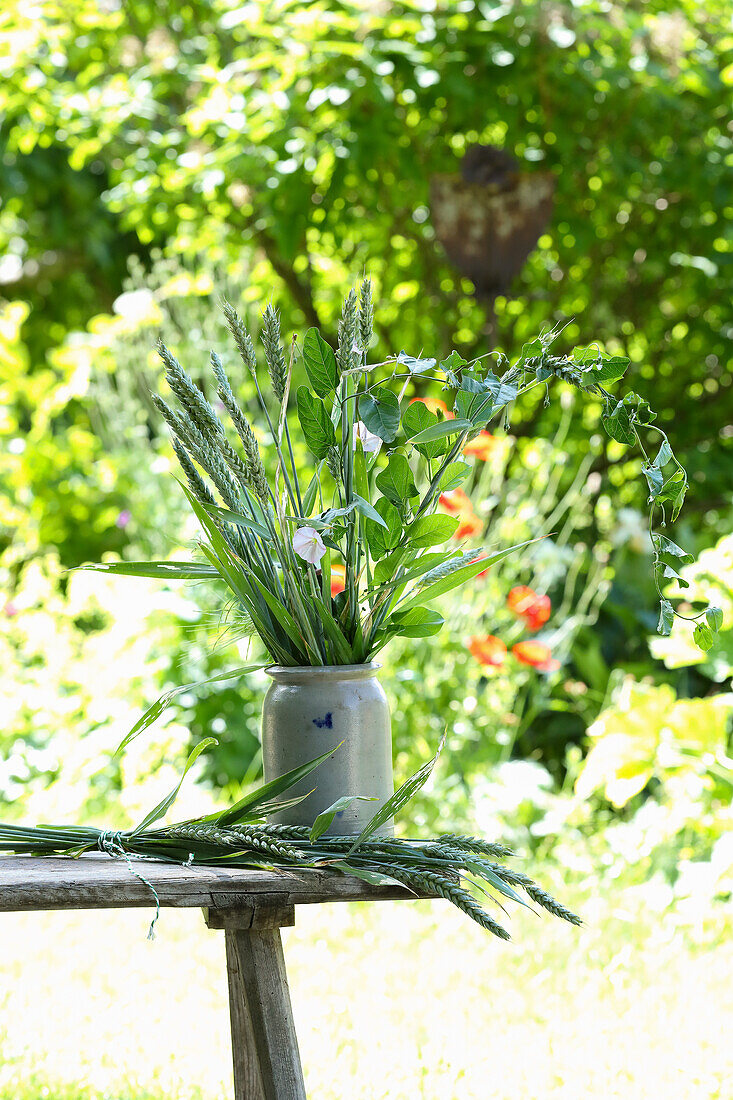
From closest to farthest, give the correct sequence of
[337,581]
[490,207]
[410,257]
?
[337,581]
[490,207]
[410,257]

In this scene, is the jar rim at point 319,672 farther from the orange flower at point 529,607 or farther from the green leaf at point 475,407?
the orange flower at point 529,607

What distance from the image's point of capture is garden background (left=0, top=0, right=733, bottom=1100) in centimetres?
207

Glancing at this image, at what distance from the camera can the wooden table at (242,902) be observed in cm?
97

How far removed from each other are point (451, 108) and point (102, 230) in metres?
2.86

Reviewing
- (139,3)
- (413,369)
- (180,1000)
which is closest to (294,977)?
(180,1000)

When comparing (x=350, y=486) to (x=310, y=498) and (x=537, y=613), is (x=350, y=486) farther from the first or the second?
(x=537, y=613)

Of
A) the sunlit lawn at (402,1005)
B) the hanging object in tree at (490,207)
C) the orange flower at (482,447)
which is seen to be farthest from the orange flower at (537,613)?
the hanging object in tree at (490,207)

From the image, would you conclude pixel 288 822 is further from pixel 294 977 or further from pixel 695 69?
pixel 695 69

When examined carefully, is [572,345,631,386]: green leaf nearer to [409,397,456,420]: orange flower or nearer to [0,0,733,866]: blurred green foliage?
[409,397,456,420]: orange flower

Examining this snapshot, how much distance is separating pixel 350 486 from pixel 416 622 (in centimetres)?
16

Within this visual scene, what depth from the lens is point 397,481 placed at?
113 cm

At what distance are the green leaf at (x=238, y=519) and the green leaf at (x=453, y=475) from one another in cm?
18

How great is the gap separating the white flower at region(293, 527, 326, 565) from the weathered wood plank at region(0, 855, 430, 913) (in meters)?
0.29

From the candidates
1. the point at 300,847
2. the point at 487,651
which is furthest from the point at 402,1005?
the point at 300,847
